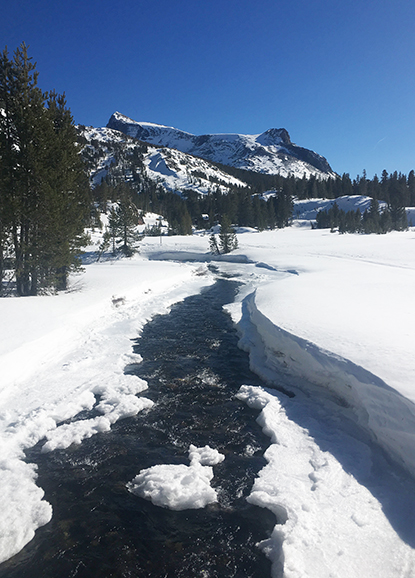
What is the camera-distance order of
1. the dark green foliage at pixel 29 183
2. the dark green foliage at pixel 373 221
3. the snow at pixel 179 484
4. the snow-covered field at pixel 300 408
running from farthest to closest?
the dark green foliage at pixel 373 221 < the dark green foliage at pixel 29 183 < the snow at pixel 179 484 < the snow-covered field at pixel 300 408

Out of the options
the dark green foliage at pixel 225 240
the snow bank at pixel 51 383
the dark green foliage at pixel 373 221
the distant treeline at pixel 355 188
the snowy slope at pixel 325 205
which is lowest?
the snow bank at pixel 51 383

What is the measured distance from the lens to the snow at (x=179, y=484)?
537cm

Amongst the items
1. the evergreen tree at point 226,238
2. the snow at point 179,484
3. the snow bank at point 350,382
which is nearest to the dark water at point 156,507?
the snow at point 179,484

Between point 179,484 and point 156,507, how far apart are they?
54cm

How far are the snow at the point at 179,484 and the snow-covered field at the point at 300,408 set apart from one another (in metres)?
0.05

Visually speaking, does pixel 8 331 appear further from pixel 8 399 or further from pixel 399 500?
pixel 399 500

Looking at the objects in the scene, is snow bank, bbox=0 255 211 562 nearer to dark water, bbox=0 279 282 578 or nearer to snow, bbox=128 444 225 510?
dark water, bbox=0 279 282 578

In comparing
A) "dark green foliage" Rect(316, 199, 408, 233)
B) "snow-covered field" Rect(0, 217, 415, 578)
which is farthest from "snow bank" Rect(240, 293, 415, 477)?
"dark green foliage" Rect(316, 199, 408, 233)

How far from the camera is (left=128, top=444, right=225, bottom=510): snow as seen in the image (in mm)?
5367

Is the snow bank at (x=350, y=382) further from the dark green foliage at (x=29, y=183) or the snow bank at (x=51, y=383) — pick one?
the dark green foliage at (x=29, y=183)

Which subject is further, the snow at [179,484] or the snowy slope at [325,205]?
the snowy slope at [325,205]

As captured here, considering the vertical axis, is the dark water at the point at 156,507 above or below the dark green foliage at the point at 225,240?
below

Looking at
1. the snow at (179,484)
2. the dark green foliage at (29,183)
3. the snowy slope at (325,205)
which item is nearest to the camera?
the snow at (179,484)

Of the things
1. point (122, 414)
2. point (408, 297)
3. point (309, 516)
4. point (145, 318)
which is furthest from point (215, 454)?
point (408, 297)
